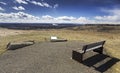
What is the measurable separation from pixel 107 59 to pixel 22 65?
17.1 ft

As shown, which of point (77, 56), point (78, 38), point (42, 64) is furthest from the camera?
point (78, 38)

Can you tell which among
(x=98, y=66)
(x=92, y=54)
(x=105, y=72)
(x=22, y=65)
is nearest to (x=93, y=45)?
(x=92, y=54)

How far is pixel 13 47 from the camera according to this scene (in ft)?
40.2

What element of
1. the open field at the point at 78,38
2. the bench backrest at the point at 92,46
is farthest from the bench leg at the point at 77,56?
the open field at the point at 78,38

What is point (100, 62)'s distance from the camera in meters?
9.03

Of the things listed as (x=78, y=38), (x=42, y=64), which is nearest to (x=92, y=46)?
(x=42, y=64)

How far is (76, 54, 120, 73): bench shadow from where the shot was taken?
8206mm

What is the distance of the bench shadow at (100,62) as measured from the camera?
323 inches

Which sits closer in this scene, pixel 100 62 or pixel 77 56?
pixel 100 62

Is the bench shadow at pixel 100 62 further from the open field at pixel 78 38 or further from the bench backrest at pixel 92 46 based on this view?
the bench backrest at pixel 92 46

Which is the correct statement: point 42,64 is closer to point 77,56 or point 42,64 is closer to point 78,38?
point 77,56

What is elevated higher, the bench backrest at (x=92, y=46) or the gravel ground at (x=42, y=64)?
the bench backrest at (x=92, y=46)

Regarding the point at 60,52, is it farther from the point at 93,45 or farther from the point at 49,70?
the point at 49,70

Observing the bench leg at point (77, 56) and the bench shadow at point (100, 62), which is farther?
the bench leg at point (77, 56)
